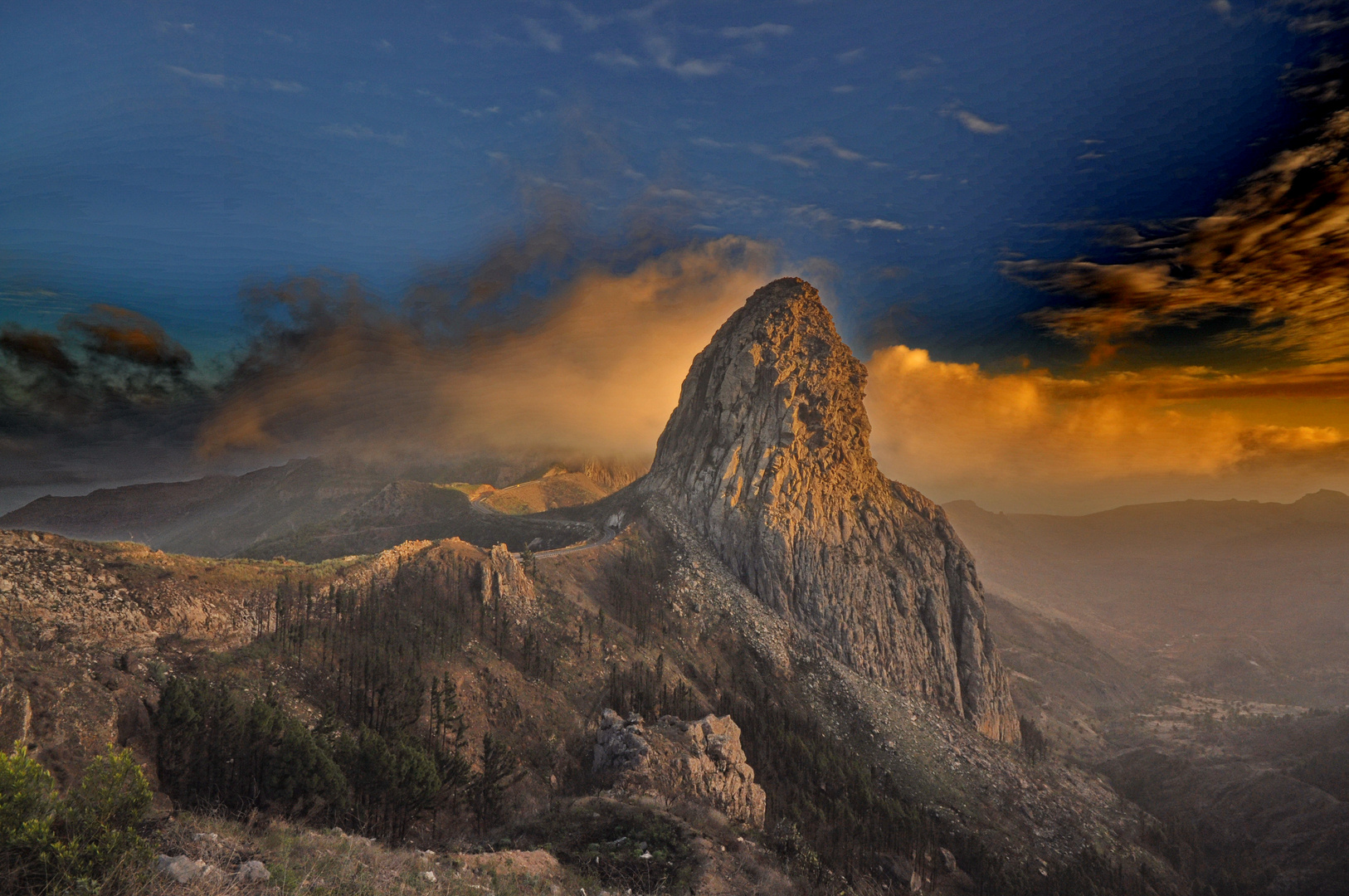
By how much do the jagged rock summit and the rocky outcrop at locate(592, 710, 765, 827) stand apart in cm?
6173

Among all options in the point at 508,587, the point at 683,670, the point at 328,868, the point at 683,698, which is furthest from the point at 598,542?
the point at 328,868

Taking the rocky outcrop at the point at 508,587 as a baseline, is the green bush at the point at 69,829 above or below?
above

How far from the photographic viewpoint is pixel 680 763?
55.9m

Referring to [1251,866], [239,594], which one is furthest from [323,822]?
[1251,866]

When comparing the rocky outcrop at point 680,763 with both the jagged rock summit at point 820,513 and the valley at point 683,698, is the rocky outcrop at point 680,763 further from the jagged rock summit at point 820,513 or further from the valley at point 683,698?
the jagged rock summit at point 820,513

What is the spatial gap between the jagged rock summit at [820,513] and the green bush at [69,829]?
379ft

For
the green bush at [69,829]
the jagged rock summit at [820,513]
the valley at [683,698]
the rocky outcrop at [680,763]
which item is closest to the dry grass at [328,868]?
the valley at [683,698]

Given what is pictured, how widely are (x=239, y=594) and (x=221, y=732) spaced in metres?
21.2

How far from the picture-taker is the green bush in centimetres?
1273

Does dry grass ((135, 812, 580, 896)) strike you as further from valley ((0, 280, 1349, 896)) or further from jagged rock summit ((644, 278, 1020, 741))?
jagged rock summit ((644, 278, 1020, 741))

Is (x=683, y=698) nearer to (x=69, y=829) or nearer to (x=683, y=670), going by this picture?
(x=683, y=670)

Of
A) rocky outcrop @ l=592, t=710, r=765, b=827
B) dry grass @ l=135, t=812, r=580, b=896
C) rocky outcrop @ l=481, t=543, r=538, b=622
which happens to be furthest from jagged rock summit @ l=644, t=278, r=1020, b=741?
dry grass @ l=135, t=812, r=580, b=896

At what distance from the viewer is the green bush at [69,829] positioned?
12727 mm

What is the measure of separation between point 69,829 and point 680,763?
163ft
